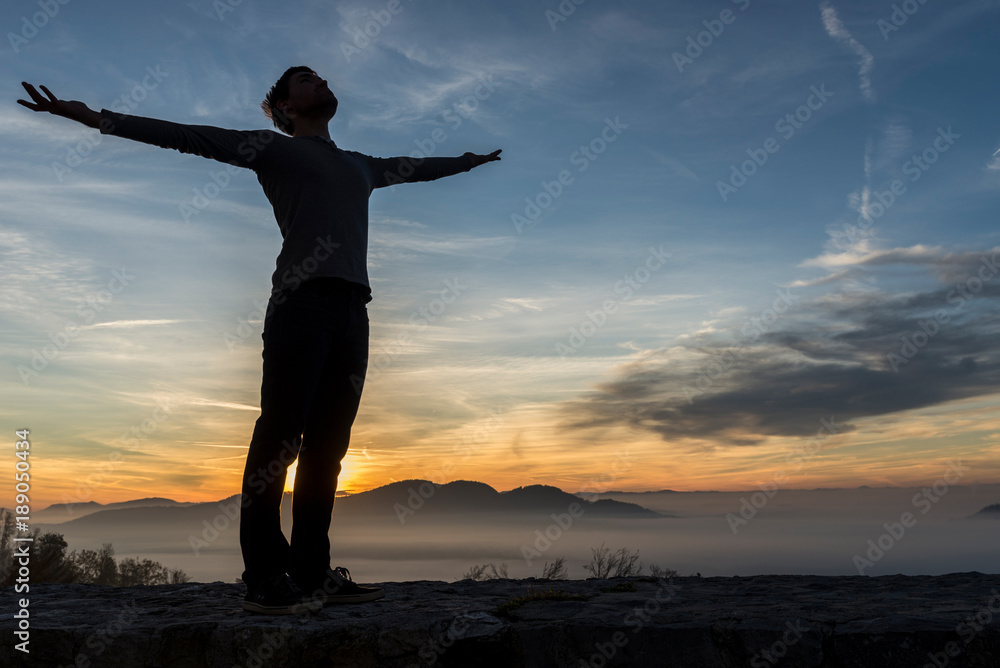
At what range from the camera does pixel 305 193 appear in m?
3.52

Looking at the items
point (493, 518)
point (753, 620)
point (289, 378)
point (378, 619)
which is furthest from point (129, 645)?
point (493, 518)

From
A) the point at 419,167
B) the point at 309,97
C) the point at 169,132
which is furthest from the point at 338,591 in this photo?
the point at 309,97

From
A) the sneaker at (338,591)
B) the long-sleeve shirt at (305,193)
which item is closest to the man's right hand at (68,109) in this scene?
the long-sleeve shirt at (305,193)

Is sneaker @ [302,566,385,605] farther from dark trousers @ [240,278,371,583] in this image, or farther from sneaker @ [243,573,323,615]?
sneaker @ [243,573,323,615]

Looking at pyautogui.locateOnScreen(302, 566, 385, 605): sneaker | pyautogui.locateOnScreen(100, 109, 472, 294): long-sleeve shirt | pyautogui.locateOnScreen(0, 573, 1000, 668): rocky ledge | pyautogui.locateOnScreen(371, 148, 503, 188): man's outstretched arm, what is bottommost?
pyautogui.locateOnScreen(0, 573, 1000, 668): rocky ledge

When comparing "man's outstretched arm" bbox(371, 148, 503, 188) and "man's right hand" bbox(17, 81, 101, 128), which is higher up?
Result: "man's outstretched arm" bbox(371, 148, 503, 188)

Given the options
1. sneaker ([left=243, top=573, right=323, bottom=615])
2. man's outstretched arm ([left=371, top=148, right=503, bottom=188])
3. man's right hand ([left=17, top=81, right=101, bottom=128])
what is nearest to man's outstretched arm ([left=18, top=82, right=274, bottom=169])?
man's right hand ([left=17, top=81, right=101, bottom=128])

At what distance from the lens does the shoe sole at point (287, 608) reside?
10.2 ft

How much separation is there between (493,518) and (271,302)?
159704 mm

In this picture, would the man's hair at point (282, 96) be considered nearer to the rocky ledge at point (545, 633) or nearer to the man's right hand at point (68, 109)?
the man's right hand at point (68, 109)

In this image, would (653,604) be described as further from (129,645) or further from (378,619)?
Answer: (129,645)

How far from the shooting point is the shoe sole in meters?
3.12

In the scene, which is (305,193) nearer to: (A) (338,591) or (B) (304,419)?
(B) (304,419)

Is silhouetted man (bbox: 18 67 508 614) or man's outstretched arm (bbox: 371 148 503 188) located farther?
man's outstretched arm (bbox: 371 148 503 188)
